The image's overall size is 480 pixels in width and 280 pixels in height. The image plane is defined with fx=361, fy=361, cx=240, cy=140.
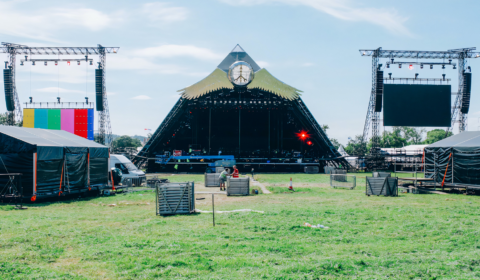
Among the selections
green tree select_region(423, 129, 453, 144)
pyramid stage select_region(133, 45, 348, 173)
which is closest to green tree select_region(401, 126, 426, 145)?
green tree select_region(423, 129, 453, 144)

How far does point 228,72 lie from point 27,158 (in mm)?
34222

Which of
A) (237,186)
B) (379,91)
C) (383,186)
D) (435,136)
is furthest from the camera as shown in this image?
(435,136)

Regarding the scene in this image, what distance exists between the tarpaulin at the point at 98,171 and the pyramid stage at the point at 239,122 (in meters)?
24.9

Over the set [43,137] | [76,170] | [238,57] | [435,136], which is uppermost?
[238,57]

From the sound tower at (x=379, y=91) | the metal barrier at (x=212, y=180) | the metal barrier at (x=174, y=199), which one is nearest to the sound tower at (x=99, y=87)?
the metal barrier at (x=212, y=180)

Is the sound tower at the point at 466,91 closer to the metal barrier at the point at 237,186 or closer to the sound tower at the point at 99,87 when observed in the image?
the metal barrier at the point at 237,186

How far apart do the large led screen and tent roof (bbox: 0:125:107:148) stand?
120 ft

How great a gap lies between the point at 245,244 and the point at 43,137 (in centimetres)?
1455

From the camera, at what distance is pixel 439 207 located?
45.9 feet

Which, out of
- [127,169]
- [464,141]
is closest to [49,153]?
[127,169]

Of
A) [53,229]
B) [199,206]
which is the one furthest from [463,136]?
[53,229]

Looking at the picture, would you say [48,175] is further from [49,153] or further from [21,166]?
[21,166]

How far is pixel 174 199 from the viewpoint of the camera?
12750 millimetres

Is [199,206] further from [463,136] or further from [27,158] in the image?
[463,136]
